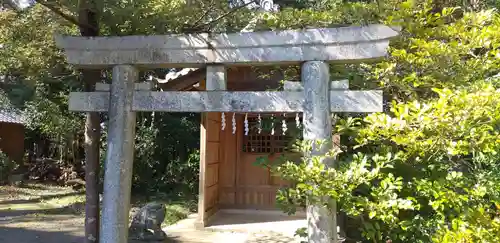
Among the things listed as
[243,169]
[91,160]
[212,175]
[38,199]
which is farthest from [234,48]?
[38,199]

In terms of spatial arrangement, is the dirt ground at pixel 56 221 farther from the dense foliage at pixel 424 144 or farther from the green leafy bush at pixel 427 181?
the green leafy bush at pixel 427 181

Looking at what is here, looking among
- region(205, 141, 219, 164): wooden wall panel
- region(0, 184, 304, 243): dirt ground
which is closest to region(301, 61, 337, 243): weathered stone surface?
region(0, 184, 304, 243): dirt ground

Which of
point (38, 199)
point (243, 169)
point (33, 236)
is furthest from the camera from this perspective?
point (38, 199)

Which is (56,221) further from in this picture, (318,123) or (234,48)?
(318,123)

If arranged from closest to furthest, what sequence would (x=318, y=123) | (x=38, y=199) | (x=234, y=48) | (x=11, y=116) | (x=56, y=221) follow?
1. (x=318, y=123)
2. (x=234, y=48)
3. (x=56, y=221)
4. (x=38, y=199)
5. (x=11, y=116)

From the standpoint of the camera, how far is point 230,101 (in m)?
3.72

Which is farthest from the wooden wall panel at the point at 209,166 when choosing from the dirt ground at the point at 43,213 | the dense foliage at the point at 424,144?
the dense foliage at the point at 424,144

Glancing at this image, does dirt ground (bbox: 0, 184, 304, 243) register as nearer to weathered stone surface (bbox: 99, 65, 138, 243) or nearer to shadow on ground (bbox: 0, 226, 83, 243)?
shadow on ground (bbox: 0, 226, 83, 243)

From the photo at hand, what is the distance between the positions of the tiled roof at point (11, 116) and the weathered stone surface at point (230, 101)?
12479 millimetres

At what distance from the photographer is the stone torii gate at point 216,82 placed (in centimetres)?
350

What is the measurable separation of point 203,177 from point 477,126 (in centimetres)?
516

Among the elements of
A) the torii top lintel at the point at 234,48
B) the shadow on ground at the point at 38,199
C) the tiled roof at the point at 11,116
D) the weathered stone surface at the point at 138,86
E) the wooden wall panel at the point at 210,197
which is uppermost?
the tiled roof at the point at 11,116

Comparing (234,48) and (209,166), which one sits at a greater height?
(234,48)

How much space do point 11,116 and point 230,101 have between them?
14.1m
